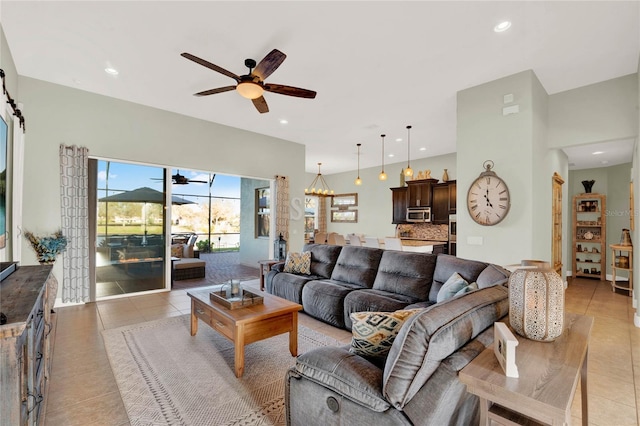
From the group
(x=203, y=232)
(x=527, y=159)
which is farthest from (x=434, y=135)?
(x=203, y=232)

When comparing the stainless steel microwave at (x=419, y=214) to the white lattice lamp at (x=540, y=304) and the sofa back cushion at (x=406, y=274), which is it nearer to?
the sofa back cushion at (x=406, y=274)

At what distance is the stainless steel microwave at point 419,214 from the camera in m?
8.36

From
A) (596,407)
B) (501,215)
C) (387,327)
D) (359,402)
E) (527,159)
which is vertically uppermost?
(527,159)

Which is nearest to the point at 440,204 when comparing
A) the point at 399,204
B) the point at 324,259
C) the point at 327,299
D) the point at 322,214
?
the point at 399,204

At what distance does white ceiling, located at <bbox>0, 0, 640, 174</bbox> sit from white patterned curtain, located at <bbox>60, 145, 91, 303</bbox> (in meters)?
1.13

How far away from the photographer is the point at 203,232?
11578 millimetres

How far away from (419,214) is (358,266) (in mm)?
5187

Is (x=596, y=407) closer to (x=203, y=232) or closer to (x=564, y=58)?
(x=564, y=58)

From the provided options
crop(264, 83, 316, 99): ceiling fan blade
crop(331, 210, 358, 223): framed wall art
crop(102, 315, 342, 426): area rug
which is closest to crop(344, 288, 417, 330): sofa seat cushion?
crop(102, 315, 342, 426): area rug

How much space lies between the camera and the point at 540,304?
1.28m

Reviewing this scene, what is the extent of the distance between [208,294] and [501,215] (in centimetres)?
386

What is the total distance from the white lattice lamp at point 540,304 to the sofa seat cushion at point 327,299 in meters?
2.33

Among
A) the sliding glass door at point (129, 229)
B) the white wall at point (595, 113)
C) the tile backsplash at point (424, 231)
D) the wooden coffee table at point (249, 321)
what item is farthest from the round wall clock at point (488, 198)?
the sliding glass door at point (129, 229)

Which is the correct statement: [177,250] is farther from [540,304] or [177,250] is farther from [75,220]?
[540,304]
